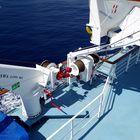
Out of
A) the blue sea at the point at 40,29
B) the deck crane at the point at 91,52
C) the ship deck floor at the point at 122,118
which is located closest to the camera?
the deck crane at the point at 91,52

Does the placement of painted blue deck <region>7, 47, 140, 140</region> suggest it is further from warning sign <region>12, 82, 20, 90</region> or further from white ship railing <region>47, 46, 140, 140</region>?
warning sign <region>12, 82, 20, 90</region>

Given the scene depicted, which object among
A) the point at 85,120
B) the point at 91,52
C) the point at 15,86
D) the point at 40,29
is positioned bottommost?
the point at 40,29

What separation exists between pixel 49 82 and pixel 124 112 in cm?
287

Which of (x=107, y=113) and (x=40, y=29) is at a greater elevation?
(x=107, y=113)

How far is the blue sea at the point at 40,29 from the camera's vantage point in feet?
61.2

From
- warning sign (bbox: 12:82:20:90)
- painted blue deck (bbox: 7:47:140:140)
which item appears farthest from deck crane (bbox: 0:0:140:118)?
painted blue deck (bbox: 7:47:140:140)

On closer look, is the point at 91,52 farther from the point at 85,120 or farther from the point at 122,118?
the point at 122,118

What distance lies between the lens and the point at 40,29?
2294 centimetres

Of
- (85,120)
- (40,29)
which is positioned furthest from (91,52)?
(40,29)

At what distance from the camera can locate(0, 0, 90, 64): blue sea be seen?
18656mm

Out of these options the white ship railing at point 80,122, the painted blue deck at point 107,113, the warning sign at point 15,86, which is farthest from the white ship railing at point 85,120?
the warning sign at point 15,86

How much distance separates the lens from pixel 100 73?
9.58 meters

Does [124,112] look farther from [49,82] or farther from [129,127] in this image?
[49,82]

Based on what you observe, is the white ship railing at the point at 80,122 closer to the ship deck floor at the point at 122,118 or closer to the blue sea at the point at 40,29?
the ship deck floor at the point at 122,118
